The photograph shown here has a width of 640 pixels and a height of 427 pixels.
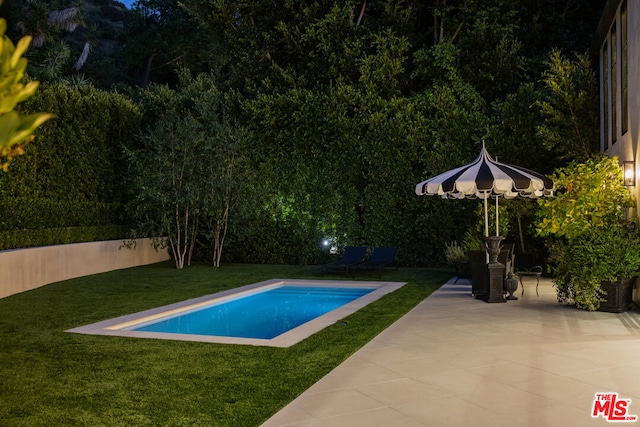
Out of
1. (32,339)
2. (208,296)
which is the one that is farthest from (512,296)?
(32,339)

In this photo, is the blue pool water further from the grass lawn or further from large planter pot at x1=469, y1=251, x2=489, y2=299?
large planter pot at x1=469, y1=251, x2=489, y2=299

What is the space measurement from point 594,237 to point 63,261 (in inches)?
443

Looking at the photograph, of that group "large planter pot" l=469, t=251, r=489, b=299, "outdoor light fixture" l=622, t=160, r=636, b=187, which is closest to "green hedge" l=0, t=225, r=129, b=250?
"large planter pot" l=469, t=251, r=489, b=299

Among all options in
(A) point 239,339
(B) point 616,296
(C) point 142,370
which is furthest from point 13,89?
(B) point 616,296

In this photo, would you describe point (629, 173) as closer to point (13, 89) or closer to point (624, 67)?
point (624, 67)

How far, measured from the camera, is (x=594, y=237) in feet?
29.8

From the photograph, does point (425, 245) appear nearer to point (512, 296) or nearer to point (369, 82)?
point (369, 82)

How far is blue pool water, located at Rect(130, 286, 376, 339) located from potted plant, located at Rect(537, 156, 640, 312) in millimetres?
4121

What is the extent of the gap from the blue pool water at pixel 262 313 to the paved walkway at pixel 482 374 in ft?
7.28

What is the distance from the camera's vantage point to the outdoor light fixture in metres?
9.98

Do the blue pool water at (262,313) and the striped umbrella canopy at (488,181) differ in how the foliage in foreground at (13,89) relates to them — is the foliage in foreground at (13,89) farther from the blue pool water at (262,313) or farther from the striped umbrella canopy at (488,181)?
the striped umbrella canopy at (488,181)

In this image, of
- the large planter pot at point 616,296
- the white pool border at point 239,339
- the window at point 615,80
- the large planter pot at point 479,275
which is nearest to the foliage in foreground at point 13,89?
the white pool border at point 239,339

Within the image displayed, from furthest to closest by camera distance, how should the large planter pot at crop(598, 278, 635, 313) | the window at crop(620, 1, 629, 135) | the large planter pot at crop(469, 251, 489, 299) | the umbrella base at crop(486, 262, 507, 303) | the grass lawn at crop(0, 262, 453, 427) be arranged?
the window at crop(620, 1, 629, 135)
the large planter pot at crop(469, 251, 489, 299)
the umbrella base at crop(486, 262, 507, 303)
the large planter pot at crop(598, 278, 635, 313)
the grass lawn at crop(0, 262, 453, 427)

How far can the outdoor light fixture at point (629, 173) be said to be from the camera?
9984mm
